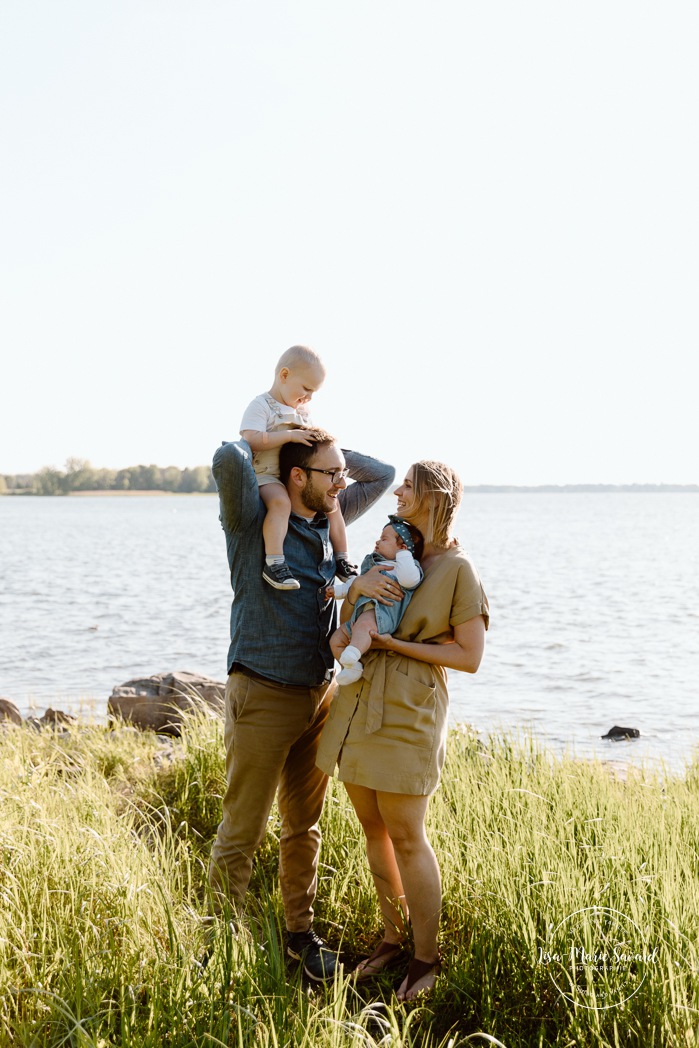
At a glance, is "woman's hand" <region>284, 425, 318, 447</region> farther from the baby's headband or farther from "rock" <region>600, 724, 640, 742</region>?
"rock" <region>600, 724, 640, 742</region>

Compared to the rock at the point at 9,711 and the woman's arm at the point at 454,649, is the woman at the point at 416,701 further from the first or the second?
the rock at the point at 9,711

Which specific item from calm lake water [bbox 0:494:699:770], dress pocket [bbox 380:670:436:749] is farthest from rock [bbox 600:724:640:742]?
dress pocket [bbox 380:670:436:749]

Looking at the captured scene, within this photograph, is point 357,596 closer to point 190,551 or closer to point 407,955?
point 407,955

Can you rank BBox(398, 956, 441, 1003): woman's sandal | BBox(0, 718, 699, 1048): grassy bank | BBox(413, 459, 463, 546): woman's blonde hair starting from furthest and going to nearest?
BBox(413, 459, 463, 546): woman's blonde hair
BBox(398, 956, 441, 1003): woman's sandal
BBox(0, 718, 699, 1048): grassy bank

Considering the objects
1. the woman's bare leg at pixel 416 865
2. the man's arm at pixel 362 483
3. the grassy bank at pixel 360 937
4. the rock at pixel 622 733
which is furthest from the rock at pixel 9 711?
the woman's bare leg at pixel 416 865

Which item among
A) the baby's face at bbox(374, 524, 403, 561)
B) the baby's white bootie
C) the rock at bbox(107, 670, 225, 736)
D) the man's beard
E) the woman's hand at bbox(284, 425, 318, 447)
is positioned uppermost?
the woman's hand at bbox(284, 425, 318, 447)

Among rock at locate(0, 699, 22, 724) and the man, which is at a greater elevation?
the man

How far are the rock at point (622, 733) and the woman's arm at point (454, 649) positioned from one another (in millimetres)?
7866

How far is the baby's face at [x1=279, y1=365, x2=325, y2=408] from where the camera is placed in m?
4.10

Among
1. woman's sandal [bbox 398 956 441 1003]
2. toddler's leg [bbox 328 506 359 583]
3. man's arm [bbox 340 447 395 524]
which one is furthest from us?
man's arm [bbox 340 447 395 524]

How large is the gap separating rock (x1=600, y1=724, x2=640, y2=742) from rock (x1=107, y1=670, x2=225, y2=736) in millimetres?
4730

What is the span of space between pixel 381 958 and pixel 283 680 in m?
1.18

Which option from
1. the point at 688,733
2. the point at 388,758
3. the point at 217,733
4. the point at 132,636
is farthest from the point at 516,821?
the point at 132,636

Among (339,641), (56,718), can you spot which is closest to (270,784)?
(339,641)
